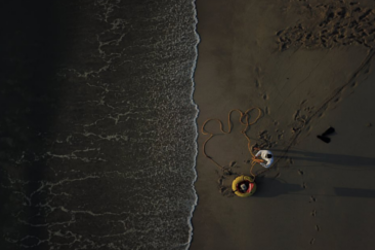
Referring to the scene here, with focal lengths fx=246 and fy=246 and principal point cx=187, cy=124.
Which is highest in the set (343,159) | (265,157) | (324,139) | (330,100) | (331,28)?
(331,28)

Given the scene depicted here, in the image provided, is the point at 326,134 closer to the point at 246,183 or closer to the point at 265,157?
the point at 265,157

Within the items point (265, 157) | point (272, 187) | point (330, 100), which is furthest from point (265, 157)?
point (330, 100)

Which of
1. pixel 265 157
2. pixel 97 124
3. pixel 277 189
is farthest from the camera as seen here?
pixel 97 124

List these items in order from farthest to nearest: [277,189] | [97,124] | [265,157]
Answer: [97,124] → [277,189] → [265,157]

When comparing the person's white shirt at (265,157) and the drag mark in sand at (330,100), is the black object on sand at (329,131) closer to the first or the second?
the drag mark in sand at (330,100)

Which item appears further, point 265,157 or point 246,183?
point 246,183

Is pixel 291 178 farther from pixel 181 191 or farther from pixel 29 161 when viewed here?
pixel 29 161
